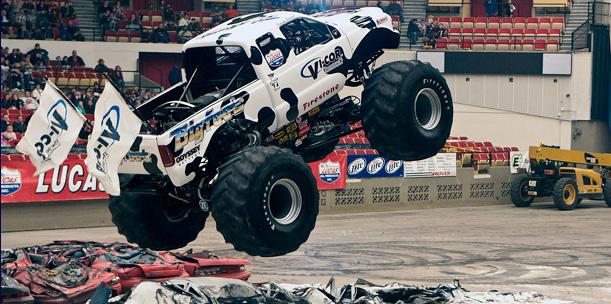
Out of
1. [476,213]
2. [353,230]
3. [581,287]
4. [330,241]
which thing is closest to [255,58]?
[581,287]

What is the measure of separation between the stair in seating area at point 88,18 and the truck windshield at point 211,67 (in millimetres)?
28657

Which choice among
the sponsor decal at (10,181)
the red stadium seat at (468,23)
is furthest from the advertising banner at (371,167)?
the sponsor decal at (10,181)

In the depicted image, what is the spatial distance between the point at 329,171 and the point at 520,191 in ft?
28.4

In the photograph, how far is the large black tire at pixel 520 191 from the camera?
132 feet

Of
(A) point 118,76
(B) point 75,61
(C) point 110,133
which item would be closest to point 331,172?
(A) point 118,76

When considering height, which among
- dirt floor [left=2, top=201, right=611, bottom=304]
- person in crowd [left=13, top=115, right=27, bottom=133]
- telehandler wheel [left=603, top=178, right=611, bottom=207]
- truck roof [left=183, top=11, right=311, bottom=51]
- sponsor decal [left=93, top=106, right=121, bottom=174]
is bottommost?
dirt floor [left=2, top=201, right=611, bottom=304]

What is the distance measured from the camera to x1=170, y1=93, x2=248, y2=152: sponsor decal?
10.8 m

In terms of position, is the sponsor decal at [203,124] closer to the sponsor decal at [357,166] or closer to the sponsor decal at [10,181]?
the sponsor decal at [10,181]

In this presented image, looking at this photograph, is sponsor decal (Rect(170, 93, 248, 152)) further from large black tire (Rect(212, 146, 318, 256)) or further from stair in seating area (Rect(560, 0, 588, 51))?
stair in seating area (Rect(560, 0, 588, 51))

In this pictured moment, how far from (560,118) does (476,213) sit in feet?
31.1

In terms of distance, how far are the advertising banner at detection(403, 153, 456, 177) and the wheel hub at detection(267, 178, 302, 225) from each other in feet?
86.8

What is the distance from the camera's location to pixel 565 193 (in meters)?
39.9

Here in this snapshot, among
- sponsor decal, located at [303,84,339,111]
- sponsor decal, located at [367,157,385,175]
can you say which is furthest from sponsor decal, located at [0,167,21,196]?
sponsor decal, located at [303,84,339,111]

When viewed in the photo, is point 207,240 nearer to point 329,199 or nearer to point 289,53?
point 329,199
